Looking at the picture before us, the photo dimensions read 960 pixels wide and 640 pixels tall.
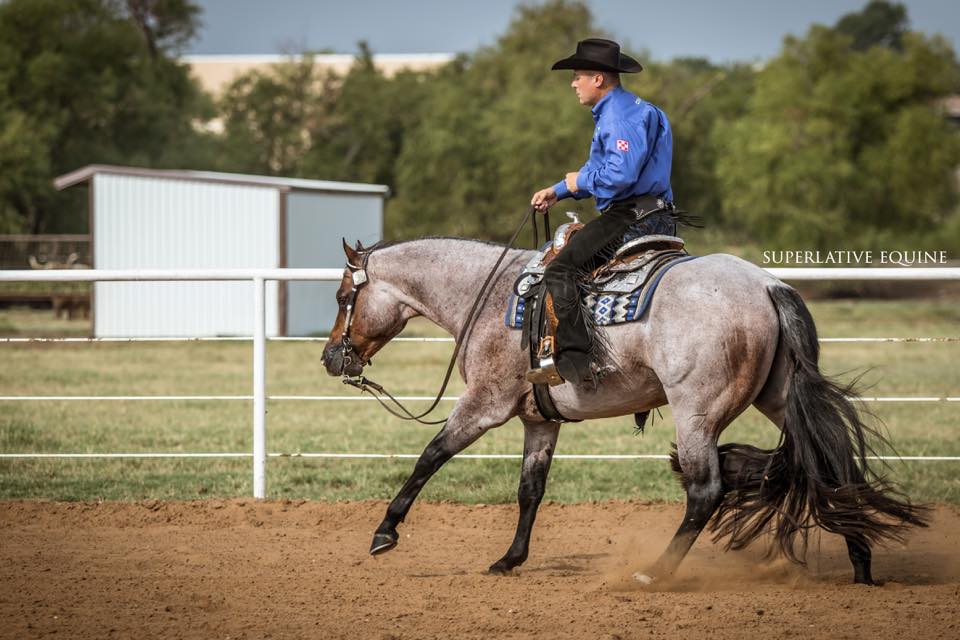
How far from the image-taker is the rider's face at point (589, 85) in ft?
18.5

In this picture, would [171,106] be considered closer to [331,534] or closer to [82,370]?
[82,370]

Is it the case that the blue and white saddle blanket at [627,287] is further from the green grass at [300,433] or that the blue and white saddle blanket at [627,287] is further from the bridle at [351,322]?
the green grass at [300,433]

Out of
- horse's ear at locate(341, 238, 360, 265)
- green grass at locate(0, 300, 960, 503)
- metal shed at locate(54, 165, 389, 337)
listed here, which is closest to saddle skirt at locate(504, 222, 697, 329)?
horse's ear at locate(341, 238, 360, 265)

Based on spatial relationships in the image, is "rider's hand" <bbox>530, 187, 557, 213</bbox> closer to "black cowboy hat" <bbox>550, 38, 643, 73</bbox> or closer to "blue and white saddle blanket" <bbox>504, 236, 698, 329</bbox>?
"blue and white saddle blanket" <bbox>504, 236, 698, 329</bbox>

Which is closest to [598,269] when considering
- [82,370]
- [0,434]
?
[0,434]

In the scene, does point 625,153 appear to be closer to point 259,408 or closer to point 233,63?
point 259,408

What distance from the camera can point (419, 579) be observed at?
5.72 meters

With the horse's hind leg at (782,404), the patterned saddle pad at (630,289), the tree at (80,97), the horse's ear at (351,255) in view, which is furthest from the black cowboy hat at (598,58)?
the tree at (80,97)

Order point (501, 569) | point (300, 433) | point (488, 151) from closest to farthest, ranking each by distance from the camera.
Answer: point (501, 569) → point (300, 433) → point (488, 151)

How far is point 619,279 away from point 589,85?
0.99 m

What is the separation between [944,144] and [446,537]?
105 feet

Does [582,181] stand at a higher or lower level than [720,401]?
higher

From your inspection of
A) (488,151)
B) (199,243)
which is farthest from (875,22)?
(199,243)

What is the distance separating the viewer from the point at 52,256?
31.0 metres
